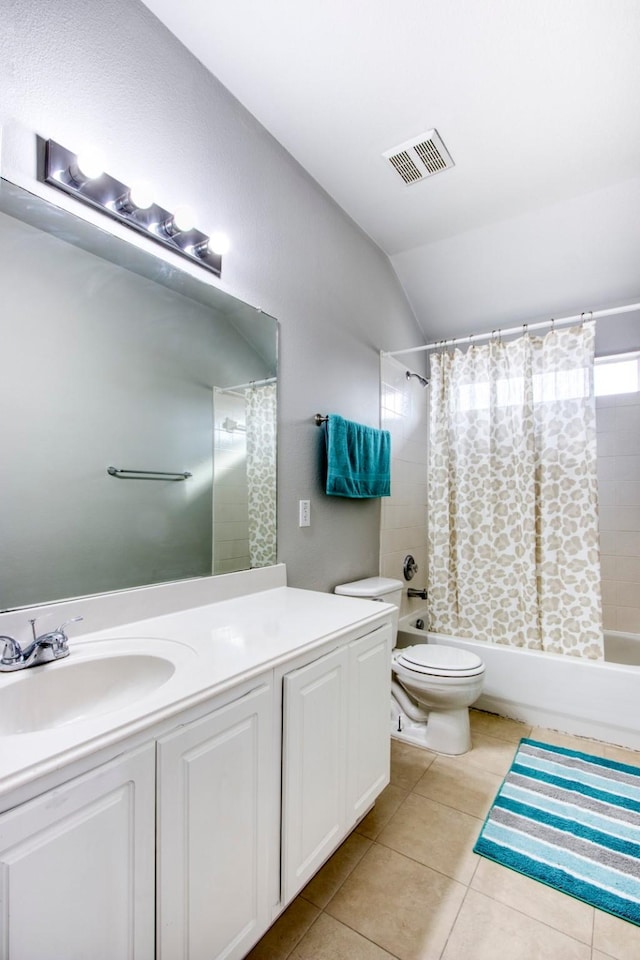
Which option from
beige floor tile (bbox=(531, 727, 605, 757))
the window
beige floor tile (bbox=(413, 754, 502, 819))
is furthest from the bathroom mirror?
the window

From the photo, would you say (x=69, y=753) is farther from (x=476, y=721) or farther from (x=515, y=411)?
(x=515, y=411)

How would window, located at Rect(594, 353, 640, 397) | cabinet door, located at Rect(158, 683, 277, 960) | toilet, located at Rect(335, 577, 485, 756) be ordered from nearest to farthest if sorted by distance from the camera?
1. cabinet door, located at Rect(158, 683, 277, 960)
2. toilet, located at Rect(335, 577, 485, 756)
3. window, located at Rect(594, 353, 640, 397)

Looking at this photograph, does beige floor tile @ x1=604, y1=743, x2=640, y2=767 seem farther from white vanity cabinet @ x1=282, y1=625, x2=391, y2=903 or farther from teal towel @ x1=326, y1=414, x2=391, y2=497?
teal towel @ x1=326, y1=414, x2=391, y2=497

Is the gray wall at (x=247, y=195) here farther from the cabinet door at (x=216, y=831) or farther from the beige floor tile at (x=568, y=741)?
the beige floor tile at (x=568, y=741)

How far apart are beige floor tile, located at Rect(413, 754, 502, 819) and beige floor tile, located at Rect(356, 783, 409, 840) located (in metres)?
0.08

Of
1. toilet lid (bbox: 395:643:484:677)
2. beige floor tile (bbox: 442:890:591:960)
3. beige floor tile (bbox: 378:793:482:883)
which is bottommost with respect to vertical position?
beige floor tile (bbox: 442:890:591:960)

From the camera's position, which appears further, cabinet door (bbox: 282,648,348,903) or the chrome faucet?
cabinet door (bbox: 282,648,348,903)

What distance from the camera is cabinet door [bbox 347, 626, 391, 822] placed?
1354mm

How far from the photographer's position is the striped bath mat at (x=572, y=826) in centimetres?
136

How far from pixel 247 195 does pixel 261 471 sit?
3.54 feet

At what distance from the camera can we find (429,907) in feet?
4.16

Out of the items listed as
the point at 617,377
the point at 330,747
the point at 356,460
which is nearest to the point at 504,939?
the point at 330,747

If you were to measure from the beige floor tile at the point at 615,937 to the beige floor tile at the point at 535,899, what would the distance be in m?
0.02

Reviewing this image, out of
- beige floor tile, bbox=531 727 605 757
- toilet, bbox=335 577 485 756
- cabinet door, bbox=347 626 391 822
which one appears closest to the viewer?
cabinet door, bbox=347 626 391 822
